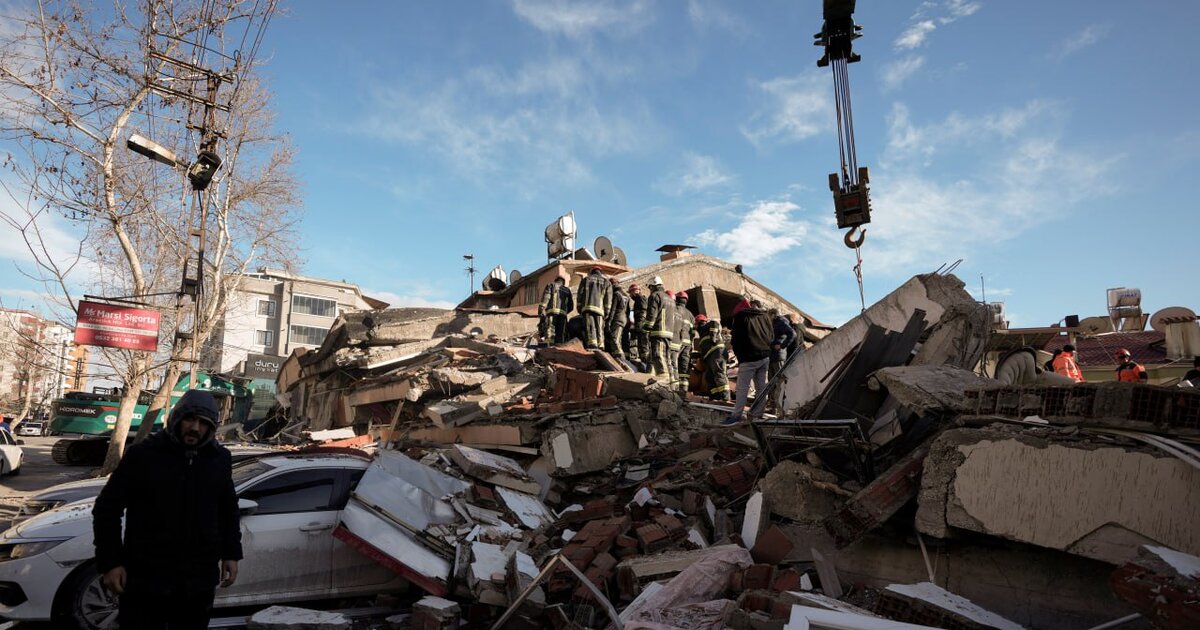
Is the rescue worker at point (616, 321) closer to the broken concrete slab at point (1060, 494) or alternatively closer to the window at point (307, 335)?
the broken concrete slab at point (1060, 494)

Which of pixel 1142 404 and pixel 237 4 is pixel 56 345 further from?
pixel 1142 404

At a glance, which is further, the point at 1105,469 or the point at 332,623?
the point at 332,623

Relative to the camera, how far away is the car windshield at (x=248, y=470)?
216 inches

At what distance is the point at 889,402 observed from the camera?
570 centimetres

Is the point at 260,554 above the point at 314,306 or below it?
below

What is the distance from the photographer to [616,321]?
1377 cm

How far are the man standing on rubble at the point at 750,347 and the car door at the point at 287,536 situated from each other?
5.53m

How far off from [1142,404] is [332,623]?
5.11 m

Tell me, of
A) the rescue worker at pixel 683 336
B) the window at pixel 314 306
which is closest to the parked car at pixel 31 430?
the window at pixel 314 306

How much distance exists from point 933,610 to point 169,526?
12.4ft

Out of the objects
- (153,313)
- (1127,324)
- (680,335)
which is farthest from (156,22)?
(1127,324)

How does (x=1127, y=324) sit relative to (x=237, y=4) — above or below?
below

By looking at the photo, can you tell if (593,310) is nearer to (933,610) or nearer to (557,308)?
(557,308)

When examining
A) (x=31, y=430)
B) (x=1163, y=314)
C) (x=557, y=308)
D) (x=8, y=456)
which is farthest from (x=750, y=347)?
(x=31, y=430)
